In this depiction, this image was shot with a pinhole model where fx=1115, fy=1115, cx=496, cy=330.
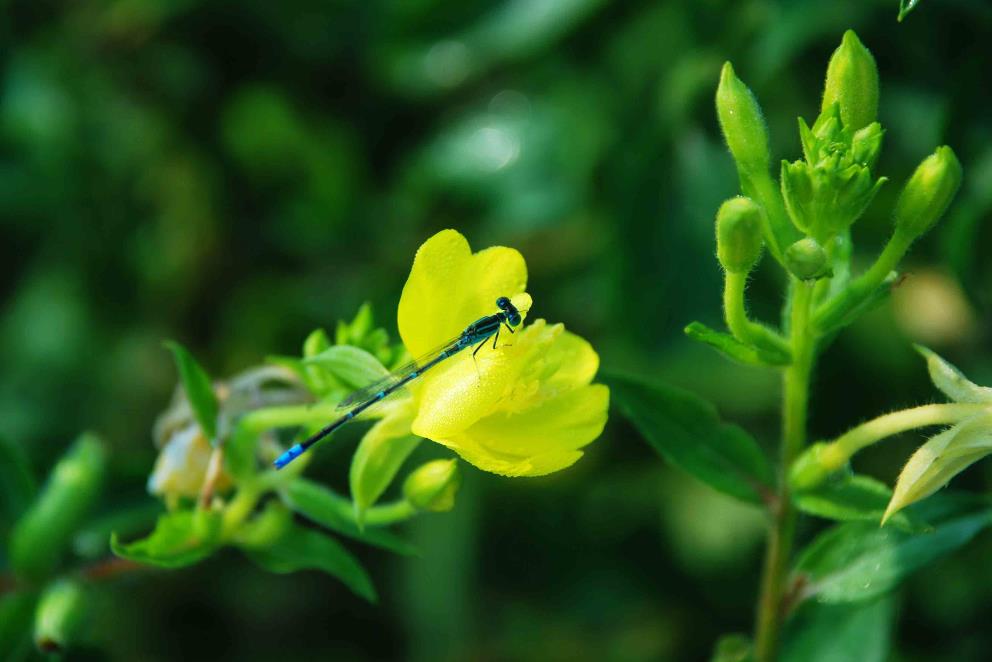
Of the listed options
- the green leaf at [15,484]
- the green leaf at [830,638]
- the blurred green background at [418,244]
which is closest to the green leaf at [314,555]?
the green leaf at [15,484]

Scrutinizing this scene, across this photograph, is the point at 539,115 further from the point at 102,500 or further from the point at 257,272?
the point at 102,500

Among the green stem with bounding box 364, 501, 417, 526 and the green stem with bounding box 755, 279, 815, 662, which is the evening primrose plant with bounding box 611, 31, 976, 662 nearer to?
the green stem with bounding box 755, 279, 815, 662

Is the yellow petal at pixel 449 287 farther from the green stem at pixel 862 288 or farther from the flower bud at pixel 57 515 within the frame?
the flower bud at pixel 57 515

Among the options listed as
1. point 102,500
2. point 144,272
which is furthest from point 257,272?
point 102,500

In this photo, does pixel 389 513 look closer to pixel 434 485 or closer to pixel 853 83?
pixel 434 485

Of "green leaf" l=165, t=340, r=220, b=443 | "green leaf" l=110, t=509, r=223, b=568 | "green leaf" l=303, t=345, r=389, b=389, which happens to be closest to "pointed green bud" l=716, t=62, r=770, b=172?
"green leaf" l=303, t=345, r=389, b=389

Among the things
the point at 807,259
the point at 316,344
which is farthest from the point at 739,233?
the point at 316,344
